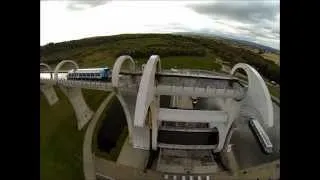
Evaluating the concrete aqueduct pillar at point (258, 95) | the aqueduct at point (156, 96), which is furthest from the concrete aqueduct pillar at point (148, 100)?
the concrete aqueduct pillar at point (258, 95)

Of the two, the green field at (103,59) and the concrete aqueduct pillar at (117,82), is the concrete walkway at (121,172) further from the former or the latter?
the concrete aqueduct pillar at (117,82)

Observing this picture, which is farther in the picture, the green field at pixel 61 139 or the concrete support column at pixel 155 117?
the concrete support column at pixel 155 117

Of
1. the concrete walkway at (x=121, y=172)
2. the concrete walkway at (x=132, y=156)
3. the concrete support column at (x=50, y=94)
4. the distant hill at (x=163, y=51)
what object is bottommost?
the concrete walkway at (x=121, y=172)

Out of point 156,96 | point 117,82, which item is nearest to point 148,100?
point 156,96

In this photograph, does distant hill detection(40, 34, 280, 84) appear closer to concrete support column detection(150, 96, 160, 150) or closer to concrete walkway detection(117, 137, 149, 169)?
concrete support column detection(150, 96, 160, 150)

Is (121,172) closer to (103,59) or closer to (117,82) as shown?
(117,82)
